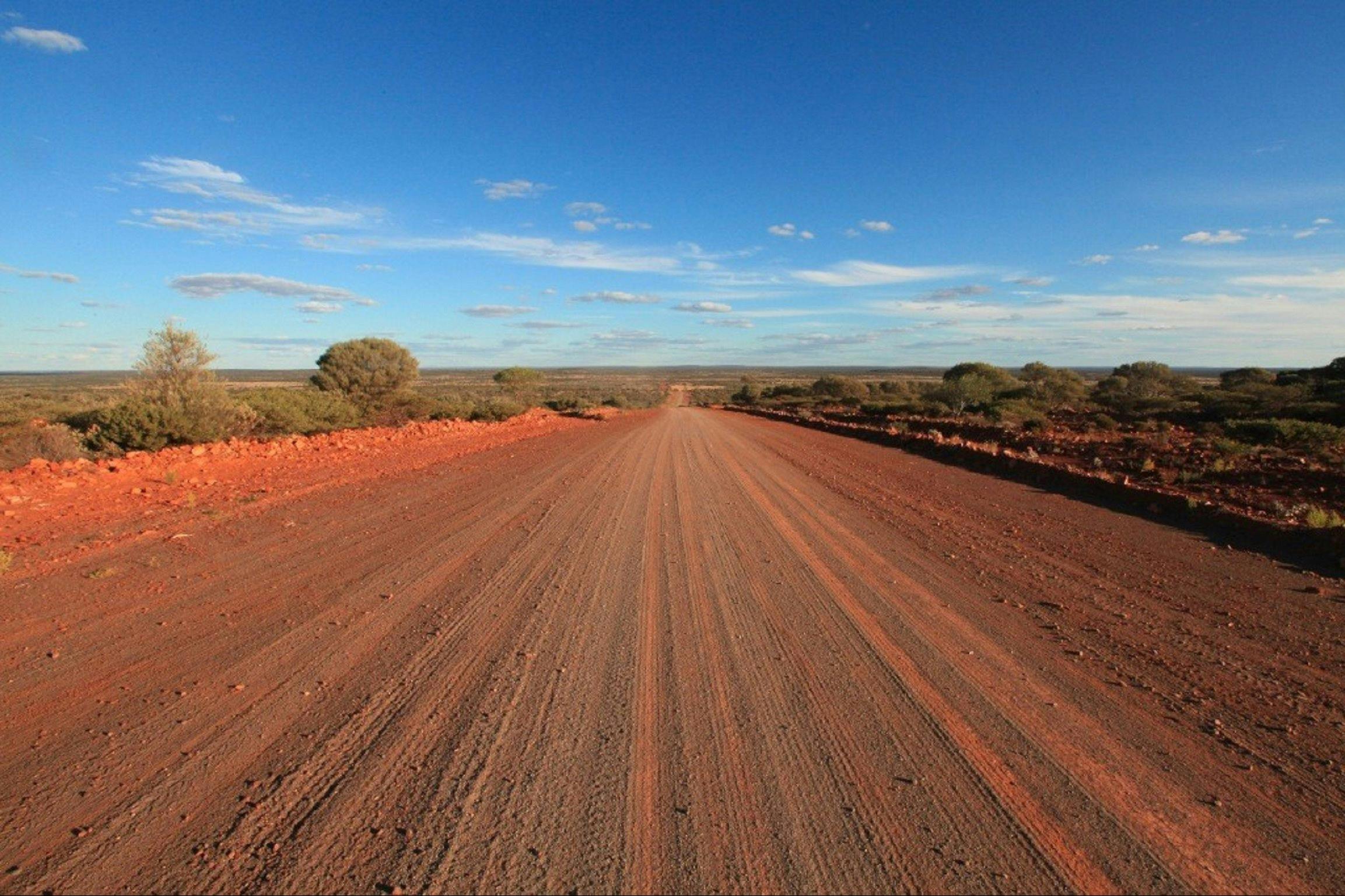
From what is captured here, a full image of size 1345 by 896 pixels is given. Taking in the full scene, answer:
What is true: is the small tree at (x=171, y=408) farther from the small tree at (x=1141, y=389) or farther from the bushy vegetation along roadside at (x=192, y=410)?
the small tree at (x=1141, y=389)

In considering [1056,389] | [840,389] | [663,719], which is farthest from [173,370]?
[840,389]

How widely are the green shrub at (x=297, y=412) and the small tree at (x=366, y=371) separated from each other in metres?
6.24

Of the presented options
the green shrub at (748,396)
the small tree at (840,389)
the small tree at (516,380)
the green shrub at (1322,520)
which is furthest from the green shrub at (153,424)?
the green shrub at (748,396)

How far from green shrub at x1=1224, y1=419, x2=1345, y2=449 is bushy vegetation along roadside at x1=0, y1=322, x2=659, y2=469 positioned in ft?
92.5

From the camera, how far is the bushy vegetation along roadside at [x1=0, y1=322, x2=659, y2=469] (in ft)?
48.2

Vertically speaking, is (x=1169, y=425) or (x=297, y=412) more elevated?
(x=297, y=412)

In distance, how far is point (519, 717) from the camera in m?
3.99

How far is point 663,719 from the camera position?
13.1 feet

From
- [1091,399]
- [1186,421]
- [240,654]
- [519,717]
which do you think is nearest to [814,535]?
[519,717]

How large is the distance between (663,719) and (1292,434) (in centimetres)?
2231

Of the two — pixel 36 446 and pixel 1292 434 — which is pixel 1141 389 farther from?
pixel 36 446

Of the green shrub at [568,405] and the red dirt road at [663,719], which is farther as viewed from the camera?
the green shrub at [568,405]

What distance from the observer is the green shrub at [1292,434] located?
57.4 ft

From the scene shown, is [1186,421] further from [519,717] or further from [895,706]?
[519,717]
